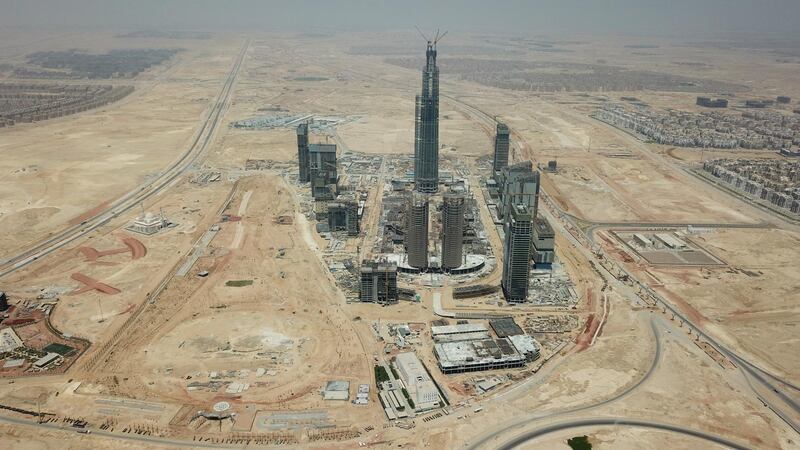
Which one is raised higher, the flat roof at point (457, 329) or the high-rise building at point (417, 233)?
the high-rise building at point (417, 233)

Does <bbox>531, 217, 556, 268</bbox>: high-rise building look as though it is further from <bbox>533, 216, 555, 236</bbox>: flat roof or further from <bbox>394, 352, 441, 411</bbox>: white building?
<bbox>394, 352, 441, 411</bbox>: white building

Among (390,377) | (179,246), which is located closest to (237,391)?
(390,377)

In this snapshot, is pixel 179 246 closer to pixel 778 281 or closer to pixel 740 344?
pixel 740 344

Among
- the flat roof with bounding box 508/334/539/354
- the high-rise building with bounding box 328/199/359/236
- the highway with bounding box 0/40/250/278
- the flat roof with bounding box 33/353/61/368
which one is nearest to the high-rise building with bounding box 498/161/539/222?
the flat roof with bounding box 508/334/539/354

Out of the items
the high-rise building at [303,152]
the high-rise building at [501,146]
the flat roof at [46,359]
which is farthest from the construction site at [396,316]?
the high-rise building at [303,152]

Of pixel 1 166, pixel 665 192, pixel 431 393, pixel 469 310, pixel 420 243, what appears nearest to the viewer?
pixel 431 393

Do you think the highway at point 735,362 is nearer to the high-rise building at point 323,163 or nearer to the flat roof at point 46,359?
the flat roof at point 46,359
